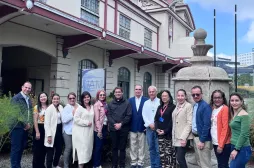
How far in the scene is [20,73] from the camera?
13.6m

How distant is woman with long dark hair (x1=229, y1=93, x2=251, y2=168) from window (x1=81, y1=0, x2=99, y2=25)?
12.1 metres

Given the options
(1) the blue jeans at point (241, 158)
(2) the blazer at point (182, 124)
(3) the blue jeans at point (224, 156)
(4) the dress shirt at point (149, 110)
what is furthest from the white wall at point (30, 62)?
(1) the blue jeans at point (241, 158)

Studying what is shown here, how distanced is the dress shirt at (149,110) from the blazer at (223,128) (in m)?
1.73

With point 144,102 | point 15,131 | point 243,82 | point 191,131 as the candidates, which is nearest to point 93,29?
point 144,102

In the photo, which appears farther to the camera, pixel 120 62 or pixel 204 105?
pixel 120 62

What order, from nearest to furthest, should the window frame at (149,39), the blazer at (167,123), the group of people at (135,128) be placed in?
1. the group of people at (135,128)
2. the blazer at (167,123)
3. the window frame at (149,39)

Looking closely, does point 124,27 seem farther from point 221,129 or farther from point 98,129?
point 221,129

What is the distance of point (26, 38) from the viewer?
1027cm

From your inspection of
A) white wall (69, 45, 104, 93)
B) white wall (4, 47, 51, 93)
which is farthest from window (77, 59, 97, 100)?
white wall (4, 47, 51, 93)

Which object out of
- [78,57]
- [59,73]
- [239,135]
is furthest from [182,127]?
[78,57]

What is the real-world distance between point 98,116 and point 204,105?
2394 millimetres

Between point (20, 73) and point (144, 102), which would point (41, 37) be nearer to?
point (20, 73)

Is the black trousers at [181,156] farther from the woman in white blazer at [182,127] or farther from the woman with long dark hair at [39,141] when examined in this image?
the woman with long dark hair at [39,141]

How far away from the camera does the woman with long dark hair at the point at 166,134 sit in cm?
518
